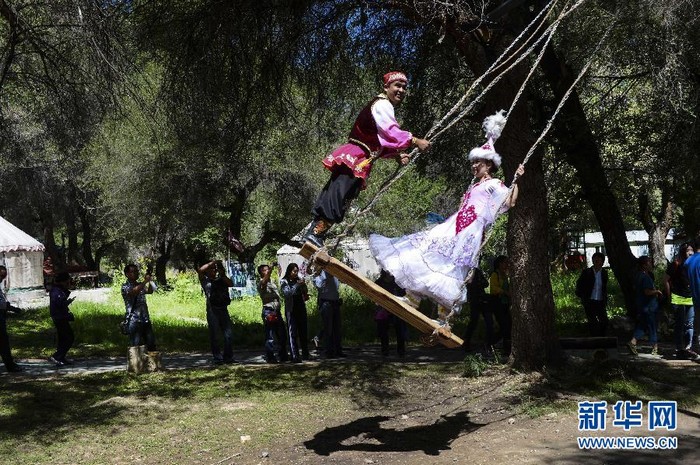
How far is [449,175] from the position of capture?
14477 mm

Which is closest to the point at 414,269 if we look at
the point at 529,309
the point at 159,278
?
the point at 529,309

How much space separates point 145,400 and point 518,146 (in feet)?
16.9

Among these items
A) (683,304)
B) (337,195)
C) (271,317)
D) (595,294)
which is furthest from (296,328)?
(337,195)

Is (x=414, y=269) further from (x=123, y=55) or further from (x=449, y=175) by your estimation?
(x=449, y=175)

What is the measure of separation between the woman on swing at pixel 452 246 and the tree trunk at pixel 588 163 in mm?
6420

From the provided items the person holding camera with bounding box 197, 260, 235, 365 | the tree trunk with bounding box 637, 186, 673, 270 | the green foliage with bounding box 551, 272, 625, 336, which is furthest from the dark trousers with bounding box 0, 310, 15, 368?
the tree trunk with bounding box 637, 186, 673, 270

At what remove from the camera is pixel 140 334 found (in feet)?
37.0

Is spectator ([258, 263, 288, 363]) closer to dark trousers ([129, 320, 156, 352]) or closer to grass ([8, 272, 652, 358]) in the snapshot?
dark trousers ([129, 320, 156, 352])

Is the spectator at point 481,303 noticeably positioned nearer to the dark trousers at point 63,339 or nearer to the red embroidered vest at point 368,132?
the red embroidered vest at point 368,132

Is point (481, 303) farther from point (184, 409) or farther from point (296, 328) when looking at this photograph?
point (184, 409)

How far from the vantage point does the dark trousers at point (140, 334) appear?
11.2m

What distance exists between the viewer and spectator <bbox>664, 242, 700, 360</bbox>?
34.6 ft

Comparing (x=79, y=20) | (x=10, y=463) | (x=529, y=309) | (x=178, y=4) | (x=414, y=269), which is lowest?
(x=10, y=463)

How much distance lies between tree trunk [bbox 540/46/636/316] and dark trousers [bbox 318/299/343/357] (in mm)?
4616
